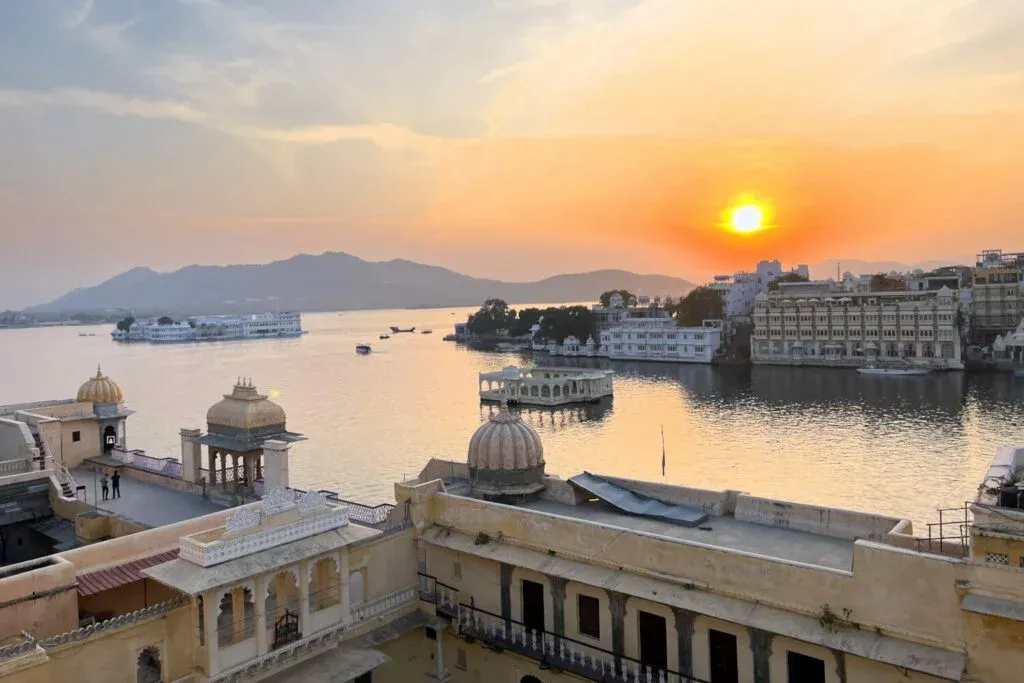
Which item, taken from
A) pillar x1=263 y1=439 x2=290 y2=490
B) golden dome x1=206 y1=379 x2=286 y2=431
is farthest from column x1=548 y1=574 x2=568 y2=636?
golden dome x1=206 y1=379 x2=286 y2=431

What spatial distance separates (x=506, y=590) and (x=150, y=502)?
12.3 m

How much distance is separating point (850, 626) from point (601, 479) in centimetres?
734

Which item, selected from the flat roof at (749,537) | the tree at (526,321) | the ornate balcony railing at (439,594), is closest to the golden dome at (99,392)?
the ornate balcony railing at (439,594)

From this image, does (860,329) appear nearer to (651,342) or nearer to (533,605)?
(651,342)

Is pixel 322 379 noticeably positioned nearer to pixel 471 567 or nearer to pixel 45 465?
pixel 45 465

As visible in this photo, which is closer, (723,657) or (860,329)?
(723,657)

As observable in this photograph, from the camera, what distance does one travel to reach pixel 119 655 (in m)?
11.3

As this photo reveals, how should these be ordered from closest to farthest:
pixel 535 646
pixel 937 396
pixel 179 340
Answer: pixel 535 646 → pixel 937 396 → pixel 179 340

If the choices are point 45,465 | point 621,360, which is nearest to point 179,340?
point 621,360

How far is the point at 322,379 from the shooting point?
325 ft

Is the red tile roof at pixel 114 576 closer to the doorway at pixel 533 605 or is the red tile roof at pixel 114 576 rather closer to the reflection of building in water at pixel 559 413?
the doorway at pixel 533 605

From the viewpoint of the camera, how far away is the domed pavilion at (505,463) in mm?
17312

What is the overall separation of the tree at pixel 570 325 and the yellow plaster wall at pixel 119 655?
378 ft

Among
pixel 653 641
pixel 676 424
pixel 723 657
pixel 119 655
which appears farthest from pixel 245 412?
pixel 676 424
